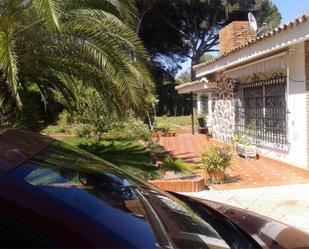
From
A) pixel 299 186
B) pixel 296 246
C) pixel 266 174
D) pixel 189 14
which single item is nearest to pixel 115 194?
pixel 296 246

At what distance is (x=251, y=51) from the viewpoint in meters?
12.8

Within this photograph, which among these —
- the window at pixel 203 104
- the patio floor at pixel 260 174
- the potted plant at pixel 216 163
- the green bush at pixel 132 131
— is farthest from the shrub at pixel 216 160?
the window at pixel 203 104

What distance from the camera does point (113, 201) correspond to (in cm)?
232

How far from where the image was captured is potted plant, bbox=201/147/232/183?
9953mm

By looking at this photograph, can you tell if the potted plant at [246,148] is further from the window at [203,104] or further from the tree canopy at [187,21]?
the tree canopy at [187,21]

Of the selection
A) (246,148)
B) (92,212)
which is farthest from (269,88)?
(92,212)

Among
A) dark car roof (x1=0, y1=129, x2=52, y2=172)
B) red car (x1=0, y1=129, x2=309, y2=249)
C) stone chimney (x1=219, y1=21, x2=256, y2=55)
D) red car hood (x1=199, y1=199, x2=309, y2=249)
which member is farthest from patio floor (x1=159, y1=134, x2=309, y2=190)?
dark car roof (x1=0, y1=129, x2=52, y2=172)

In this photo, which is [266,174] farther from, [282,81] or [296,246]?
[296,246]

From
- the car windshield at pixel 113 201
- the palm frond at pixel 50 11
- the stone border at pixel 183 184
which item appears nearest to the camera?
the car windshield at pixel 113 201

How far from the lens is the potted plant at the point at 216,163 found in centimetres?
995

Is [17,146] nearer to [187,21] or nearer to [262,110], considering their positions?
[262,110]

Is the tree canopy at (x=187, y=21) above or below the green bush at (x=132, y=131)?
above

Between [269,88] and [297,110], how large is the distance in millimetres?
1955

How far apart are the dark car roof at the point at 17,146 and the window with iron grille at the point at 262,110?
1033cm
